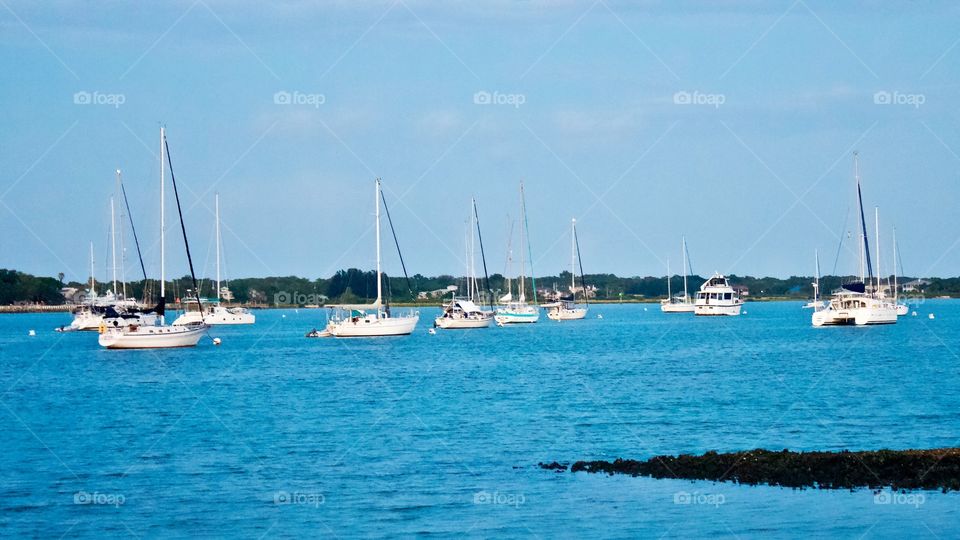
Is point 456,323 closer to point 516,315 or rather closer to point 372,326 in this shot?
point 516,315

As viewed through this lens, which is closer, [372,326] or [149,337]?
[149,337]

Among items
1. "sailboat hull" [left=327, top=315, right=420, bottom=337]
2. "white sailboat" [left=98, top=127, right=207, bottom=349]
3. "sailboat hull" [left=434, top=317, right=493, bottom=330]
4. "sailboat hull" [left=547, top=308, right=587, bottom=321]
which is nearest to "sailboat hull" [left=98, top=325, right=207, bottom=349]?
"white sailboat" [left=98, top=127, right=207, bottom=349]

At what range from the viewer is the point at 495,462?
3102cm

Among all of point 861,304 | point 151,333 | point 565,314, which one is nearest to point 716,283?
point 565,314

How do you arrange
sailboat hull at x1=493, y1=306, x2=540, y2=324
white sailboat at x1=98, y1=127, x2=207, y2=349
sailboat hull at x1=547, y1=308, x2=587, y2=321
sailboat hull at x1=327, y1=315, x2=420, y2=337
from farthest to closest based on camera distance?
sailboat hull at x1=547, y1=308, x2=587, y2=321 → sailboat hull at x1=493, y1=306, x2=540, y2=324 → sailboat hull at x1=327, y1=315, x2=420, y2=337 → white sailboat at x1=98, y1=127, x2=207, y2=349

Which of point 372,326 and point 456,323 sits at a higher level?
point 372,326

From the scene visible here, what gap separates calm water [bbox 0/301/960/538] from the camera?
23.9 m

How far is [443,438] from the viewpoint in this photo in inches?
1435

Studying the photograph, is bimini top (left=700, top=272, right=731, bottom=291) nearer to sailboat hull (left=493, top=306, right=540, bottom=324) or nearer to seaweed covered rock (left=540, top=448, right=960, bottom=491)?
sailboat hull (left=493, top=306, right=540, bottom=324)

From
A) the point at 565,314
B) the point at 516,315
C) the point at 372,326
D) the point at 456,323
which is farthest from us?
the point at 565,314

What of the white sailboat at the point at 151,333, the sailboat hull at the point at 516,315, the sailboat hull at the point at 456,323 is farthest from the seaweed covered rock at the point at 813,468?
the sailboat hull at the point at 516,315

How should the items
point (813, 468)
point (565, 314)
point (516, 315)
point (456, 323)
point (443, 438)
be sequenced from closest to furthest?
point (813, 468), point (443, 438), point (456, 323), point (516, 315), point (565, 314)

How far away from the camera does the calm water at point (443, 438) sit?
940 inches

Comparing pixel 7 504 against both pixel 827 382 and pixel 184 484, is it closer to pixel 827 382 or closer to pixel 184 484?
pixel 184 484
